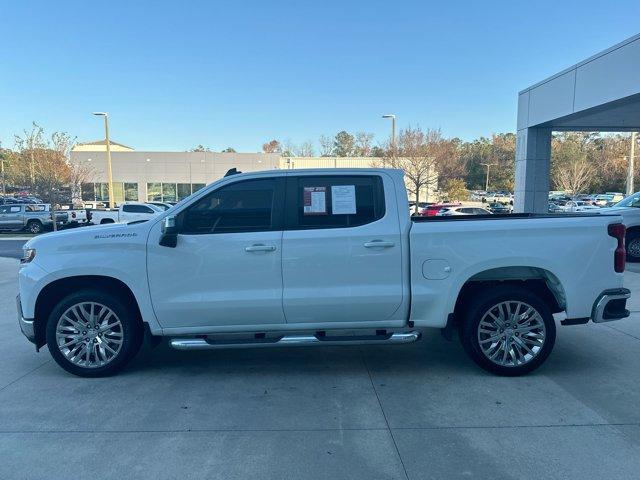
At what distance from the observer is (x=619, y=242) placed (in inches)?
187

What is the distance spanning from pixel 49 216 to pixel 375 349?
1023 inches

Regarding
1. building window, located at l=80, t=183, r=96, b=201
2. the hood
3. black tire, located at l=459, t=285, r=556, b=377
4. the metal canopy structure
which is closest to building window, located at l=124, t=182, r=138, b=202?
building window, located at l=80, t=183, r=96, b=201

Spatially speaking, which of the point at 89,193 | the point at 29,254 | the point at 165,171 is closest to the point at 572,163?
the point at 165,171

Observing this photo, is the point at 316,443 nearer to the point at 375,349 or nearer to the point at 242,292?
the point at 242,292

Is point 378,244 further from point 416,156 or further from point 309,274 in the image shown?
point 416,156

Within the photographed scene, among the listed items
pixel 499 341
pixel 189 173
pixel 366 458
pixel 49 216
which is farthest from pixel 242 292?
pixel 189 173

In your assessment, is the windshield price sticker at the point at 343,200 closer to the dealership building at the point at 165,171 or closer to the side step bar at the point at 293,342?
the side step bar at the point at 293,342

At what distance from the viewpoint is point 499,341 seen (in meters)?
4.82

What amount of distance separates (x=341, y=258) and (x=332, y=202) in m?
0.56

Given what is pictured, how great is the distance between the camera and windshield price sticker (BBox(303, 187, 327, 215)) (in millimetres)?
4773

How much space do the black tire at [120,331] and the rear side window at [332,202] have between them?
1777 millimetres

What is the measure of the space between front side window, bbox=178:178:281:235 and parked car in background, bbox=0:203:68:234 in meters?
24.9

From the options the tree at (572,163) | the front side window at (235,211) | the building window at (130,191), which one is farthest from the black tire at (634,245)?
the building window at (130,191)

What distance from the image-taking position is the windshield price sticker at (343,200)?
477 cm
